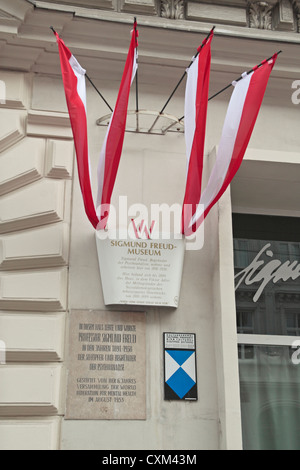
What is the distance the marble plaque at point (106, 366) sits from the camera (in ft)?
19.1

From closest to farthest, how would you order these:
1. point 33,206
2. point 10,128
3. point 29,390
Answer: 1. point 29,390
2. point 33,206
3. point 10,128

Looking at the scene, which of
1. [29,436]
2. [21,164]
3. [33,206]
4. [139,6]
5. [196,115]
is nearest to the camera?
[29,436]

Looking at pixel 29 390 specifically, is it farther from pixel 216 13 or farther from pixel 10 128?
pixel 216 13

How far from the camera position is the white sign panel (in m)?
6.15

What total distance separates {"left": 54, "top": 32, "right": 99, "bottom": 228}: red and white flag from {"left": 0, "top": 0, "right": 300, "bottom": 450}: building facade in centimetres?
57

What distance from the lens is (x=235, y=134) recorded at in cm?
606

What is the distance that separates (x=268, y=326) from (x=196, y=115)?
2.59 meters

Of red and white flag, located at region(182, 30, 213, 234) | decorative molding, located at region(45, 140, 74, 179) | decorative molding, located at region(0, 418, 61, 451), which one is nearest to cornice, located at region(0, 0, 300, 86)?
decorative molding, located at region(45, 140, 74, 179)

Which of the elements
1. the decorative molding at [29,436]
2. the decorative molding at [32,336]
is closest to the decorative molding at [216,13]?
the decorative molding at [32,336]

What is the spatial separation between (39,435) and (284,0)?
530 cm

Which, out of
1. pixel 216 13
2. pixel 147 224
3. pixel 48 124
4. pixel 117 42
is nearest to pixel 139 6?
pixel 117 42

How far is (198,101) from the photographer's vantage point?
236 inches

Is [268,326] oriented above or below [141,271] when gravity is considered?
below

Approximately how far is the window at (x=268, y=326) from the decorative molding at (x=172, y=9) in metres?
2.41
